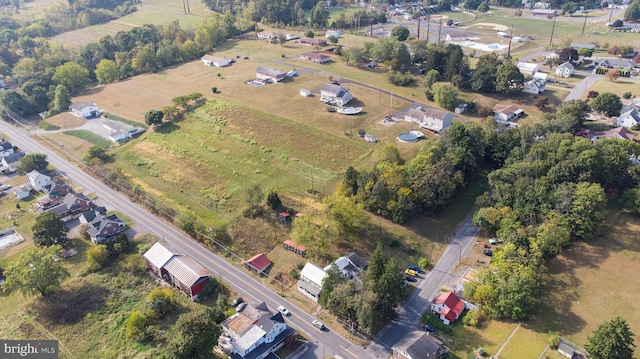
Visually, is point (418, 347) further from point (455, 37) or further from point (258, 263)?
point (455, 37)

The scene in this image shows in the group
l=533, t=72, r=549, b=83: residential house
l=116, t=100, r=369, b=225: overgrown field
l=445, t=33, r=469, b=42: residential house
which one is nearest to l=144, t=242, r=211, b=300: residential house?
l=116, t=100, r=369, b=225: overgrown field

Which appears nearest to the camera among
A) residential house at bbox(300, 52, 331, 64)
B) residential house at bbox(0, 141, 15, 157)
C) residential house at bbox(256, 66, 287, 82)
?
residential house at bbox(0, 141, 15, 157)

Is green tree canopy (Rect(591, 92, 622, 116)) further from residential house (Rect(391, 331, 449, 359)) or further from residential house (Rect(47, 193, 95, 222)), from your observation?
residential house (Rect(47, 193, 95, 222))

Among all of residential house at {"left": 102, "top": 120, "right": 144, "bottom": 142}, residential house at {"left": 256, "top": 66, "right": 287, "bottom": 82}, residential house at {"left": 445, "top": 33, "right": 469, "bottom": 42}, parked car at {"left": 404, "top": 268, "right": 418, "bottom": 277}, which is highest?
residential house at {"left": 445, "top": 33, "right": 469, "bottom": 42}

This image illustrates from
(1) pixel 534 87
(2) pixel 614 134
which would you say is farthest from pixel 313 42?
(2) pixel 614 134

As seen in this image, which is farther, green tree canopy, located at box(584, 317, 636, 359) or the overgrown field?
the overgrown field

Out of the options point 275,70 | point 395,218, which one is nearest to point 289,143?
point 395,218
